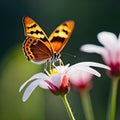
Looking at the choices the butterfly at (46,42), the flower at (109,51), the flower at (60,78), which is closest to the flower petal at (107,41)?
the flower at (109,51)

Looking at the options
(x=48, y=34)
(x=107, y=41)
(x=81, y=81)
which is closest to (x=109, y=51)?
(x=107, y=41)

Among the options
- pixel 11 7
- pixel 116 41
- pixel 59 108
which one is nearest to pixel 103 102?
pixel 59 108

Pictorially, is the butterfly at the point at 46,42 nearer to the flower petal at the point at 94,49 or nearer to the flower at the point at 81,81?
the flower petal at the point at 94,49

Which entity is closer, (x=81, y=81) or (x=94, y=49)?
(x=94, y=49)

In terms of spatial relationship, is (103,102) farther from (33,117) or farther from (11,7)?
(11,7)

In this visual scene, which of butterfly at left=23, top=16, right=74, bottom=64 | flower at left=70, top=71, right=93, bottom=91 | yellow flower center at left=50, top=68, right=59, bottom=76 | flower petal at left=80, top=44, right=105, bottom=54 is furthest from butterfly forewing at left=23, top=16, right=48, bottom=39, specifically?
flower at left=70, top=71, right=93, bottom=91

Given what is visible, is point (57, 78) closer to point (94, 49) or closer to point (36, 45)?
point (36, 45)

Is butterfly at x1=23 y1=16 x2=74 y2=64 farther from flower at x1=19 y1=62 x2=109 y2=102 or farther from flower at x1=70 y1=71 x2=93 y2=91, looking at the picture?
flower at x1=70 y1=71 x2=93 y2=91
